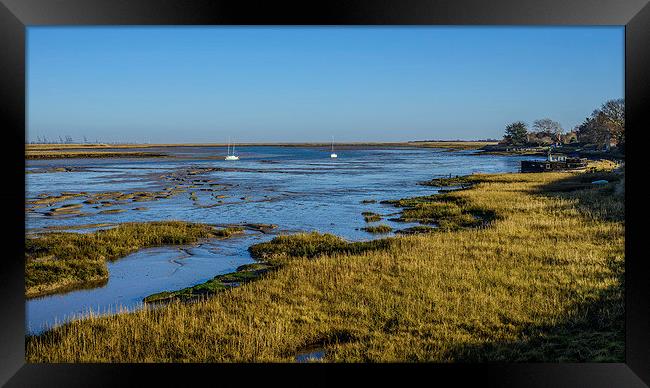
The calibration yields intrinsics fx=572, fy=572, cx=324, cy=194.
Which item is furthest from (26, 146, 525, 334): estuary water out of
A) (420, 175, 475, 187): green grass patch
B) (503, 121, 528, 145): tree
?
(503, 121, 528, 145): tree

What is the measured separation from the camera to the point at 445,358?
559 centimetres

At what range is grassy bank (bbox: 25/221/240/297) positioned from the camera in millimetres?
9961

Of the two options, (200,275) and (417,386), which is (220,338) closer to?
(417,386)

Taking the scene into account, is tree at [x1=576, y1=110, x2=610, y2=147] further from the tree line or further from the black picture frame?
the black picture frame

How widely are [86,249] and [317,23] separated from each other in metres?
9.32

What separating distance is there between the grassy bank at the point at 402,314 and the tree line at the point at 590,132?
33.5 feet

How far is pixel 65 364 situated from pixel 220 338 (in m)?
1.95

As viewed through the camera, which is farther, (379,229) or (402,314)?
(379,229)

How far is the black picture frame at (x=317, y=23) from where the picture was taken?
13.9 feet

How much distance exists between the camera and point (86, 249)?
39.3ft

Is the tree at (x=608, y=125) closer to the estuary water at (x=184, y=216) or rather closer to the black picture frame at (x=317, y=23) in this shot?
the estuary water at (x=184, y=216)

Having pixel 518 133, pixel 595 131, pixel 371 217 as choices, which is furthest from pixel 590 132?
pixel 371 217

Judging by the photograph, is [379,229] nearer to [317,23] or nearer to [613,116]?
[317,23]
